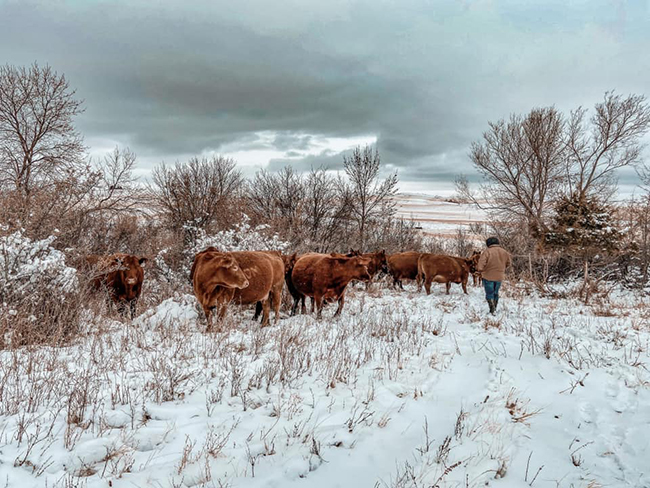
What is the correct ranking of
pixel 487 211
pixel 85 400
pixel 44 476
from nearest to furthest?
1. pixel 44 476
2. pixel 85 400
3. pixel 487 211

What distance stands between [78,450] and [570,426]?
4555 millimetres

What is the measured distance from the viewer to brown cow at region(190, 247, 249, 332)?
597 cm

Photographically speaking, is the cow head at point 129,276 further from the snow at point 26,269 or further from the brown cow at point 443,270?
the brown cow at point 443,270

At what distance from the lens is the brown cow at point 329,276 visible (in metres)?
7.93

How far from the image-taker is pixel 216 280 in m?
5.94

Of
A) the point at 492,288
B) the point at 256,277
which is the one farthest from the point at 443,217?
the point at 256,277

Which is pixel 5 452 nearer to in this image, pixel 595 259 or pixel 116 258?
pixel 116 258

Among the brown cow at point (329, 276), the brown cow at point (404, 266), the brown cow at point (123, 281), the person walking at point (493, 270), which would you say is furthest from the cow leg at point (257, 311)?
the brown cow at point (404, 266)

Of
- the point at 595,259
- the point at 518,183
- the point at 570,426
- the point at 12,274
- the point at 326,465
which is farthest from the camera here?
the point at 518,183

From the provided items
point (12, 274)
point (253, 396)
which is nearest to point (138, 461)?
point (253, 396)

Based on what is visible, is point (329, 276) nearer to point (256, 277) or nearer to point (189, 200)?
point (256, 277)

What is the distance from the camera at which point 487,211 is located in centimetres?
2755

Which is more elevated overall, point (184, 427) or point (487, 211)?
point (487, 211)

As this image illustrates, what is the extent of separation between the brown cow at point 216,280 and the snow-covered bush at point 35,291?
198 cm
